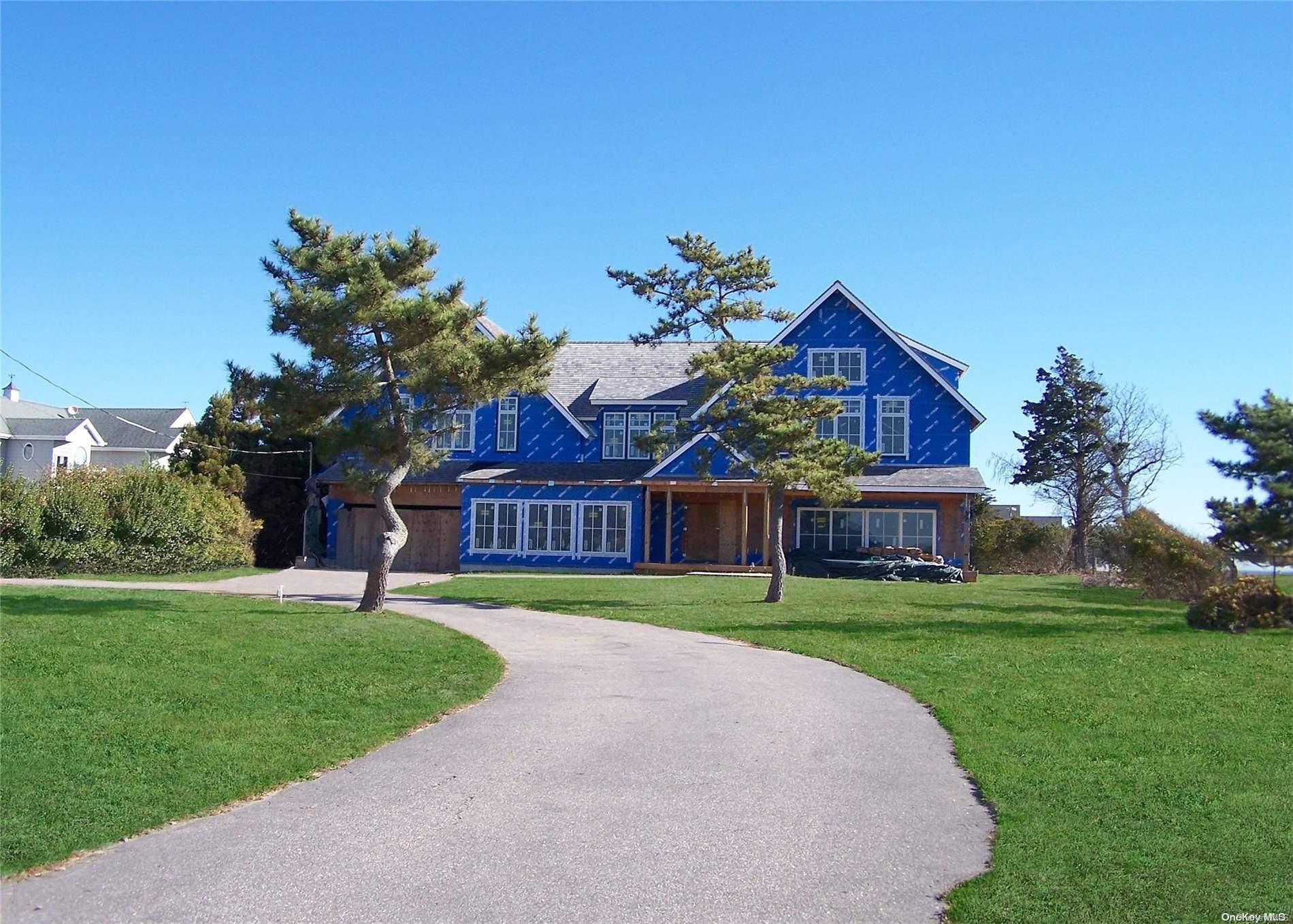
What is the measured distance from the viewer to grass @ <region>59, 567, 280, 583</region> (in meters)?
27.8

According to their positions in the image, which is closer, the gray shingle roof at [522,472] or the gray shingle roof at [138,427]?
the gray shingle roof at [522,472]

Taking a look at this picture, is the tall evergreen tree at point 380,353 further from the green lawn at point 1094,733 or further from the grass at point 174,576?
the grass at point 174,576

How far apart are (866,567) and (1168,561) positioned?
28.7 ft

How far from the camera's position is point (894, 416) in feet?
119

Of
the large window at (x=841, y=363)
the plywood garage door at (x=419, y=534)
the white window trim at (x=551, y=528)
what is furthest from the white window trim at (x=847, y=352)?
the plywood garage door at (x=419, y=534)

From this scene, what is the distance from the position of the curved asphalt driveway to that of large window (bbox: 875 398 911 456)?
2477 cm

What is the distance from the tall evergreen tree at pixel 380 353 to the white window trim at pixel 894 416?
17.1 meters

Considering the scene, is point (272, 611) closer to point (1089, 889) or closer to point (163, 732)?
point (163, 732)

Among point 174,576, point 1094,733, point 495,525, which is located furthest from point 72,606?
point 495,525

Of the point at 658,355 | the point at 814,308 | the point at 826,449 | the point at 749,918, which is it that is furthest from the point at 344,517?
the point at 749,918

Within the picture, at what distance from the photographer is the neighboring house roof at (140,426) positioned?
176 ft

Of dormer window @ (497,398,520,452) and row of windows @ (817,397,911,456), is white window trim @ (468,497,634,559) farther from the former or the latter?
row of windows @ (817,397,911,456)

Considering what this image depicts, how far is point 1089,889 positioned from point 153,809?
5.88 metres

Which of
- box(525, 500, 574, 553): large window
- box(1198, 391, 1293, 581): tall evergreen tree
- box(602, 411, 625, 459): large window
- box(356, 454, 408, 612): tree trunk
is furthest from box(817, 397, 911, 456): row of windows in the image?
box(356, 454, 408, 612): tree trunk
